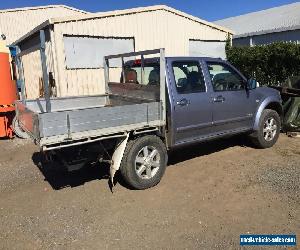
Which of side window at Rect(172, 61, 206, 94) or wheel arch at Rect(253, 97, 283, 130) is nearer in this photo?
side window at Rect(172, 61, 206, 94)

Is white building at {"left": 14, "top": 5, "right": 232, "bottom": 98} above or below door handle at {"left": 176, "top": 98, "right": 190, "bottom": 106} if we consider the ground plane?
above

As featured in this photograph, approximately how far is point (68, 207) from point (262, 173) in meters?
3.34

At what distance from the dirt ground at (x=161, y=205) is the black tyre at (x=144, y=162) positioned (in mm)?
177

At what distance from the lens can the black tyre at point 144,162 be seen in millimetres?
5109

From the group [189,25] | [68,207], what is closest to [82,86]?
[189,25]

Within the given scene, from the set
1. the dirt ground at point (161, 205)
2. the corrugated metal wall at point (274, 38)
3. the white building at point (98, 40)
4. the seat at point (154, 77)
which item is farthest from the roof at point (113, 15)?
the corrugated metal wall at point (274, 38)

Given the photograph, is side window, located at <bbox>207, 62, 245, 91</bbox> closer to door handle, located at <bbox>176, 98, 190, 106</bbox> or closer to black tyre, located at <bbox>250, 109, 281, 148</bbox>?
door handle, located at <bbox>176, 98, 190, 106</bbox>

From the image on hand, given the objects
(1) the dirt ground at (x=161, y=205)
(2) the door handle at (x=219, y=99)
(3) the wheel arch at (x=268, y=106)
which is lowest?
(1) the dirt ground at (x=161, y=205)

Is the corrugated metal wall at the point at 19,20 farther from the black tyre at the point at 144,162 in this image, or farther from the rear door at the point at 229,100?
the black tyre at the point at 144,162

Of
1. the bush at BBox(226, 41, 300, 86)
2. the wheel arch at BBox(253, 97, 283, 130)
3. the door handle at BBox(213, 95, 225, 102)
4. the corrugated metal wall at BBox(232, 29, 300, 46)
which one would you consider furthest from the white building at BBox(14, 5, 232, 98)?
the corrugated metal wall at BBox(232, 29, 300, 46)

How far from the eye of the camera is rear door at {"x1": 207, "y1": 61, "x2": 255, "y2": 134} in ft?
20.3

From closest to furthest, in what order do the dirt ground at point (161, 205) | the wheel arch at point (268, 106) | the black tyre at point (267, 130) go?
the dirt ground at point (161, 205)
the wheel arch at point (268, 106)
the black tyre at point (267, 130)

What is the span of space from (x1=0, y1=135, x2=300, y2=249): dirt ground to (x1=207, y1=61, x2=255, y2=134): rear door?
728 mm

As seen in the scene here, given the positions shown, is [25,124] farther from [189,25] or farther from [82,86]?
[189,25]
